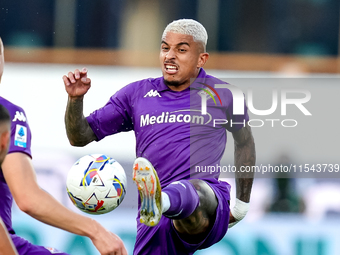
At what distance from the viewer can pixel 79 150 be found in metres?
8.23

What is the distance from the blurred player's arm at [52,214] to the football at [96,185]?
4.51 ft

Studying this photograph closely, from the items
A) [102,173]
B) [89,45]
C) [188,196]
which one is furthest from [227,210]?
[89,45]

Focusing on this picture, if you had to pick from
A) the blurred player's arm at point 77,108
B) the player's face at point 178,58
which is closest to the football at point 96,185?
the blurred player's arm at point 77,108

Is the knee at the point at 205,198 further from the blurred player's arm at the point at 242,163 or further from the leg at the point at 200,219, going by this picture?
the blurred player's arm at the point at 242,163

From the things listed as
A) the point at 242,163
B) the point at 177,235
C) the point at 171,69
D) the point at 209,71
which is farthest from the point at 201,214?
the point at 209,71

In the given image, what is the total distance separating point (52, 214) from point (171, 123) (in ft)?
6.66

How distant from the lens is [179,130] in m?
5.10

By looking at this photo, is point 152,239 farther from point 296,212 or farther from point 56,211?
point 296,212

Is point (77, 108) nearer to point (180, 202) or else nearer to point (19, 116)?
point (180, 202)

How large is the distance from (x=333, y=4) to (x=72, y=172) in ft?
22.0

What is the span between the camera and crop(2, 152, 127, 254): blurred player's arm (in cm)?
323

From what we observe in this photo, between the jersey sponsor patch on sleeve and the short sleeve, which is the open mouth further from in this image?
the jersey sponsor patch on sleeve

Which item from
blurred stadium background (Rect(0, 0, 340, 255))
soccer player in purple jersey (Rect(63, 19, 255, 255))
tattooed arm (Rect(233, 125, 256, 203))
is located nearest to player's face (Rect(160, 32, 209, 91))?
soccer player in purple jersey (Rect(63, 19, 255, 255))

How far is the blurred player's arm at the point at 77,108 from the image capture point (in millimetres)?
5035
